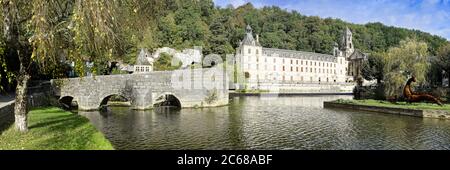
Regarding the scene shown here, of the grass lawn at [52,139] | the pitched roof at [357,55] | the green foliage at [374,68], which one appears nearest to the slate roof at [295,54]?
the pitched roof at [357,55]

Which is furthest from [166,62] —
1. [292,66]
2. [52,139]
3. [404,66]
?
[52,139]

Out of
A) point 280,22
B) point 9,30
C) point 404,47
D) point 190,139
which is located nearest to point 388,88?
point 404,47

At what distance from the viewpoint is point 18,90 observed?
14.3 metres

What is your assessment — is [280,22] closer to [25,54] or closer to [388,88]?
[388,88]

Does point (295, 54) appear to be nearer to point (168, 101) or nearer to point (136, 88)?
point (168, 101)

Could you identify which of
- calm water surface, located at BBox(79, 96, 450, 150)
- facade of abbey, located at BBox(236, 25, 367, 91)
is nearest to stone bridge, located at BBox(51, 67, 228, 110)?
calm water surface, located at BBox(79, 96, 450, 150)

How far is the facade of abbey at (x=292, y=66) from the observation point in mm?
101438

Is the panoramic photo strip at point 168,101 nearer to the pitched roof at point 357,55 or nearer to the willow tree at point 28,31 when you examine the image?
the willow tree at point 28,31

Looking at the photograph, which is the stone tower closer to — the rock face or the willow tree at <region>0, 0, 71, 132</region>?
the rock face

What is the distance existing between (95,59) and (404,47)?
40.2 metres

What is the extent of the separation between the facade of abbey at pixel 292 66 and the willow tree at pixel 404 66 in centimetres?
4819

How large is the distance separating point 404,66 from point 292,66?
72.9 metres

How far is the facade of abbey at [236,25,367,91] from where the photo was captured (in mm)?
101438

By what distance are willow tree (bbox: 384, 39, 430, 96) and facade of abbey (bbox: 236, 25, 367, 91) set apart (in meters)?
48.2
